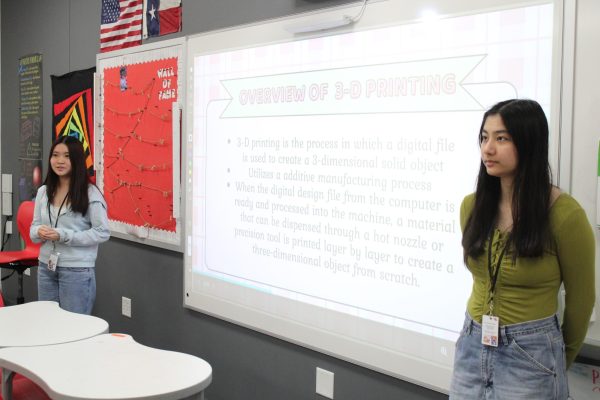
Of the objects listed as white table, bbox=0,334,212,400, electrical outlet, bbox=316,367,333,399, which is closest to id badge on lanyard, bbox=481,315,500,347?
white table, bbox=0,334,212,400

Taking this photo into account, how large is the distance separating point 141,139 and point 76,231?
840 millimetres

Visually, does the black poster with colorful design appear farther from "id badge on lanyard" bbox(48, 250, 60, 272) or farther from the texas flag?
"id badge on lanyard" bbox(48, 250, 60, 272)

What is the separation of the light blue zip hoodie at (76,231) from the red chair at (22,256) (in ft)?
3.11

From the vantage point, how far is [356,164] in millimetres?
2518

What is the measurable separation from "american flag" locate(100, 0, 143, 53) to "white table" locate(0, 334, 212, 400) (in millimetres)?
2353

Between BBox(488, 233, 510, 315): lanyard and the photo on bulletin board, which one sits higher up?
the photo on bulletin board

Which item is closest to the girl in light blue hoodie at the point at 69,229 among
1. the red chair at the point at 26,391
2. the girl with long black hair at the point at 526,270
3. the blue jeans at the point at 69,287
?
the blue jeans at the point at 69,287

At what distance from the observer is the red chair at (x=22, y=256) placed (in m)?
4.14

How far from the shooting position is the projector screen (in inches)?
84.4

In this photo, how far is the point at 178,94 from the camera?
3.53 meters

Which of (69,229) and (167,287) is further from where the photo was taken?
(167,287)

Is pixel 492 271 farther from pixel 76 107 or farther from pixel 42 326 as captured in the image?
pixel 76 107

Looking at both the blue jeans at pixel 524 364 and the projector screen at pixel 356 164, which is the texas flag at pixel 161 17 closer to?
the projector screen at pixel 356 164

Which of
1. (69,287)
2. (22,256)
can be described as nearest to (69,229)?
(69,287)
